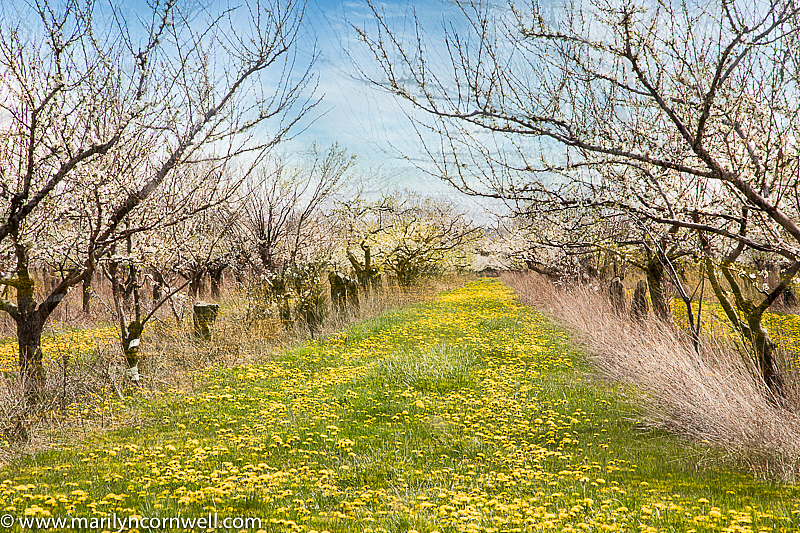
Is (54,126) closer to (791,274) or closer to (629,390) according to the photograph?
(791,274)

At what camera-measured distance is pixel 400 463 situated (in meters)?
5.41

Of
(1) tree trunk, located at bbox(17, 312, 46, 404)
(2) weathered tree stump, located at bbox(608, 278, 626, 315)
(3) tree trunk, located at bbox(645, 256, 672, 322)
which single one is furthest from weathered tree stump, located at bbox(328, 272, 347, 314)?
(1) tree trunk, located at bbox(17, 312, 46, 404)

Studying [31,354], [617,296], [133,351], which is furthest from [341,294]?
[31,354]

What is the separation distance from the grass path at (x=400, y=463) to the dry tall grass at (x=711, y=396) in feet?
1.08

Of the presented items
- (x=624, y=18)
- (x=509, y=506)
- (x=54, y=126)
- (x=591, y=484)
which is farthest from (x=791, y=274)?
(x=54, y=126)

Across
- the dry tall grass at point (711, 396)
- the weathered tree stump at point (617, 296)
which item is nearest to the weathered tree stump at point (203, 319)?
the dry tall grass at point (711, 396)

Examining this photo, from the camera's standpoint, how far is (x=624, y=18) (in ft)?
11.9

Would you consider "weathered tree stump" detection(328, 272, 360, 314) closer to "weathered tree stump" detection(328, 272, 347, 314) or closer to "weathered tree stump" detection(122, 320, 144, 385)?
"weathered tree stump" detection(328, 272, 347, 314)

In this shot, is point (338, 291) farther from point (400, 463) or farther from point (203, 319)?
point (400, 463)

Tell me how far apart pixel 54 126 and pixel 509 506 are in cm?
520

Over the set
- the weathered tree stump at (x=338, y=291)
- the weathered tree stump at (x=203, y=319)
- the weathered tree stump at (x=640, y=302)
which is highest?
the weathered tree stump at (x=338, y=291)

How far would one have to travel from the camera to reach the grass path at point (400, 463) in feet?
13.2

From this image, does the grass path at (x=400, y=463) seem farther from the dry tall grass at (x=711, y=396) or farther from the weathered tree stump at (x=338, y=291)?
the weathered tree stump at (x=338, y=291)

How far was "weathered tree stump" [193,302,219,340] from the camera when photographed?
11.9 m
